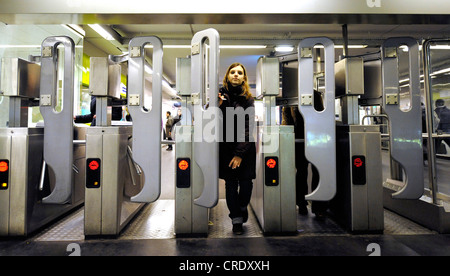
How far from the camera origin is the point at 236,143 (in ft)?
6.69

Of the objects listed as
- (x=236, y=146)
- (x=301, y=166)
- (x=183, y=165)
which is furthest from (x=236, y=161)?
(x=301, y=166)

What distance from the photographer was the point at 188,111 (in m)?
2.16

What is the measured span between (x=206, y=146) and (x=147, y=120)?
527 millimetres

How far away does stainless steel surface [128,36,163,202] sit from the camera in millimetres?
1738

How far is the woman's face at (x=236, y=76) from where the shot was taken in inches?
79.7

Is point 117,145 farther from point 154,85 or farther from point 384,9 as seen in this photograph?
point 384,9

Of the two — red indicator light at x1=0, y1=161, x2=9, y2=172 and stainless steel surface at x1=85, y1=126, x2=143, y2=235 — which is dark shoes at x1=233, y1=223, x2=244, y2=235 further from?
red indicator light at x1=0, y1=161, x2=9, y2=172

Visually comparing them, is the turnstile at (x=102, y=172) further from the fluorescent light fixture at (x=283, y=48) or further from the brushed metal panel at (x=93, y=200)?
the fluorescent light fixture at (x=283, y=48)

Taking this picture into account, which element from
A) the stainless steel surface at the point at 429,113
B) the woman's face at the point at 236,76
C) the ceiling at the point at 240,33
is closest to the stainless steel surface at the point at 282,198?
the woman's face at the point at 236,76

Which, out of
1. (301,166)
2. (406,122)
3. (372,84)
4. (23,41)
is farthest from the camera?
(23,41)

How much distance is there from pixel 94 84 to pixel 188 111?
0.84 m

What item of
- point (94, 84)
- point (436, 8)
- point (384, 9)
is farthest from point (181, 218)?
point (436, 8)

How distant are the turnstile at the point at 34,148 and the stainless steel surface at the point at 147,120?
0.50 metres

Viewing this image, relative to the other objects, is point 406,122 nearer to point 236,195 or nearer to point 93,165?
point 236,195
